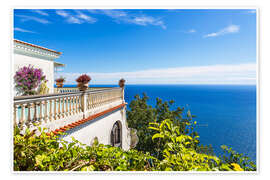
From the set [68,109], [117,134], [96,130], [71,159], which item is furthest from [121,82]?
[71,159]

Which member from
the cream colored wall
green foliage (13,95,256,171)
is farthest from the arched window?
green foliage (13,95,256,171)

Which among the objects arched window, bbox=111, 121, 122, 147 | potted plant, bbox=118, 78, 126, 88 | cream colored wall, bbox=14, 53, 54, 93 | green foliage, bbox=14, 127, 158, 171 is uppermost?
cream colored wall, bbox=14, 53, 54, 93

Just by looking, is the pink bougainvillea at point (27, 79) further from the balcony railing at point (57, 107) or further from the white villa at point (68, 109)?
the balcony railing at point (57, 107)

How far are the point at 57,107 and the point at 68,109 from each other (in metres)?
0.29

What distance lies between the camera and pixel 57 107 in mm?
3875

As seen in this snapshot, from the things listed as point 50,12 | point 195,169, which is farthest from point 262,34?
point 50,12

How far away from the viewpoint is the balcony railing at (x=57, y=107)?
9.09 ft

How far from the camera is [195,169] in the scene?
5.05 ft

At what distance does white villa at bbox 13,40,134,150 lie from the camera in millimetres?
2996

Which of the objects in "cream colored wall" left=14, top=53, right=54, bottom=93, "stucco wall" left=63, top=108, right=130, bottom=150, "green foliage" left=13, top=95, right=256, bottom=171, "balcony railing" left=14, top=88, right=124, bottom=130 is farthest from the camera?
"cream colored wall" left=14, top=53, right=54, bottom=93

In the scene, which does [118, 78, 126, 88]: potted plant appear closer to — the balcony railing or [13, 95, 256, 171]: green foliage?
the balcony railing

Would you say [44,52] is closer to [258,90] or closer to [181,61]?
[181,61]

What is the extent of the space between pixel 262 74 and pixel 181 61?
2001mm

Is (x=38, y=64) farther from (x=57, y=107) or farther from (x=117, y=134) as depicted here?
(x=117, y=134)
